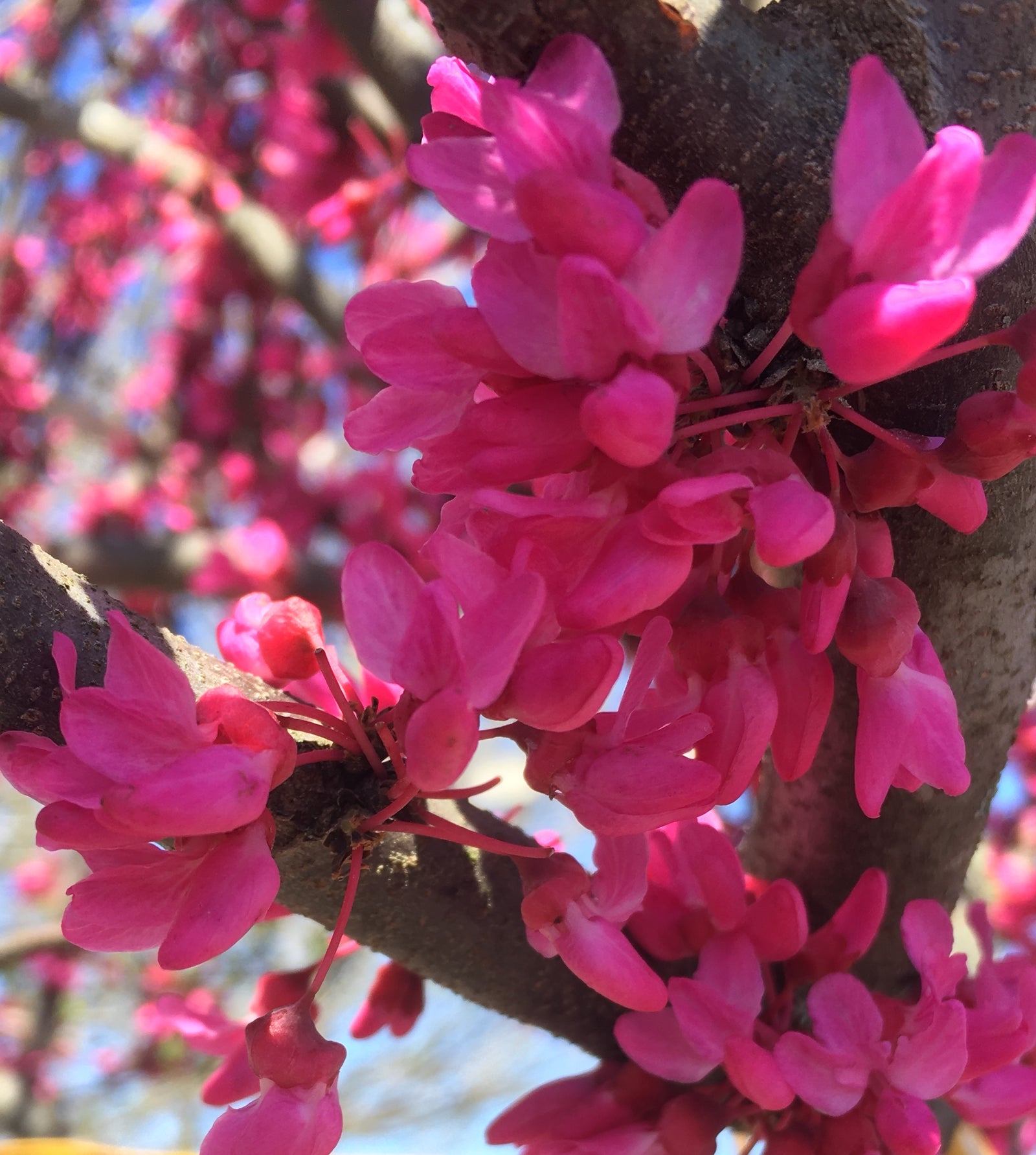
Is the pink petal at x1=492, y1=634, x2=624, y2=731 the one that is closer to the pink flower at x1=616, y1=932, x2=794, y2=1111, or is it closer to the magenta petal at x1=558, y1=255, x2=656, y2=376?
the magenta petal at x1=558, y1=255, x2=656, y2=376

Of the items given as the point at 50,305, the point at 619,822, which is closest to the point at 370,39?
the point at 619,822

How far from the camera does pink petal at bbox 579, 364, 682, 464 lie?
0.42 m

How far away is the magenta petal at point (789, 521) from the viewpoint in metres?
0.44

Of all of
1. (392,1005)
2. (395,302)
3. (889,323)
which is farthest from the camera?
(392,1005)

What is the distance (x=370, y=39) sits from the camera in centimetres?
126

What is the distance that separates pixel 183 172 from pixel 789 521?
2.14m

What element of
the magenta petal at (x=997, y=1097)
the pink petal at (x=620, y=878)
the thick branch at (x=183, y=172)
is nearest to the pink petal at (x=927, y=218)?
the pink petal at (x=620, y=878)

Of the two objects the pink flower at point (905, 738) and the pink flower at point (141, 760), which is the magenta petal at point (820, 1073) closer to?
the pink flower at point (905, 738)

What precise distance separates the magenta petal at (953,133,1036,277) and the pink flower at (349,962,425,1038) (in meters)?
0.65

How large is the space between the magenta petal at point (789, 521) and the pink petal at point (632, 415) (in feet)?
0.18

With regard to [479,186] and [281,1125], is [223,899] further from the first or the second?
[479,186]

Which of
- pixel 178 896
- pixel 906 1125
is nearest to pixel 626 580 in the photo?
pixel 178 896

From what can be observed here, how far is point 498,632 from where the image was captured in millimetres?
443

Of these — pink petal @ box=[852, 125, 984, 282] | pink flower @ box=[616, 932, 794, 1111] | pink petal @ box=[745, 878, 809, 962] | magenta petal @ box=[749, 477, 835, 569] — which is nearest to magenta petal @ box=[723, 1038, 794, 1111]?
pink flower @ box=[616, 932, 794, 1111]
